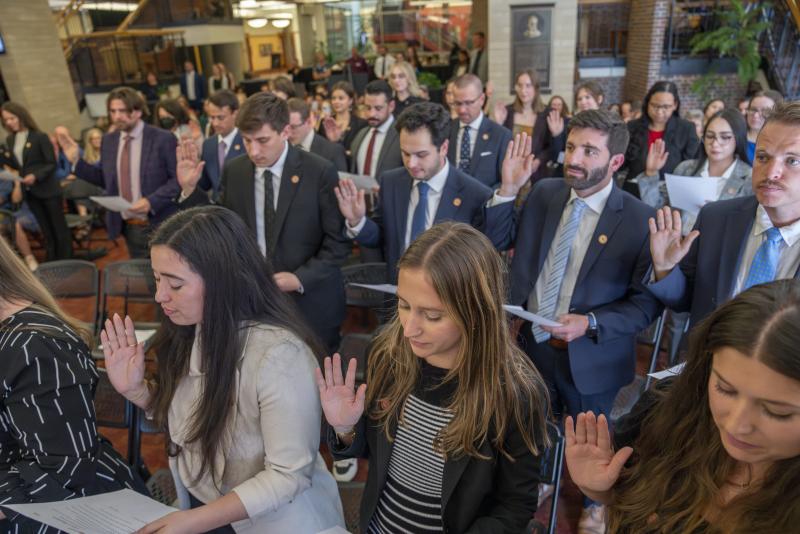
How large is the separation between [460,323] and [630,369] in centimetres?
135

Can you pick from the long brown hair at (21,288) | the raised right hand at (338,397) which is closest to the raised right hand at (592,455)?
the raised right hand at (338,397)

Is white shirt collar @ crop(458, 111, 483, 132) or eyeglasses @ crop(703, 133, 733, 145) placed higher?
white shirt collar @ crop(458, 111, 483, 132)

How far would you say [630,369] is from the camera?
2406 millimetres

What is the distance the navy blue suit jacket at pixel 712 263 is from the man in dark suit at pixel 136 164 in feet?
10.9

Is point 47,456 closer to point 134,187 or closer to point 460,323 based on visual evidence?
point 460,323

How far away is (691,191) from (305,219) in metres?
2.11

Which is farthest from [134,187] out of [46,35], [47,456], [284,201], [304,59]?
[304,59]

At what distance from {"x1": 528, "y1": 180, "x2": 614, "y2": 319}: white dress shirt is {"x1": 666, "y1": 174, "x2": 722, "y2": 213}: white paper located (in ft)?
3.10

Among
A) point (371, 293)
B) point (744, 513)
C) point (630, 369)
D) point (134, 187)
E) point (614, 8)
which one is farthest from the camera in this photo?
point (614, 8)

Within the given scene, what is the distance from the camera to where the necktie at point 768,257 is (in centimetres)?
185

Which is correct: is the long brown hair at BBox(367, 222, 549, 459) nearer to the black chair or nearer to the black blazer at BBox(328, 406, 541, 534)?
the black blazer at BBox(328, 406, 541, 534)

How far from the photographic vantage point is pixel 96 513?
1.49 meters

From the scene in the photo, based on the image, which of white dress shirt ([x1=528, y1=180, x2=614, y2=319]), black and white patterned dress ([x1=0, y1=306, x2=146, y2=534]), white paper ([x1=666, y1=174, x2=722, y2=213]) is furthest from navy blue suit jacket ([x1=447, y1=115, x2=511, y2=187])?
black and white patterned dress ([x1=0, y1=306, x2=146, y2=534])

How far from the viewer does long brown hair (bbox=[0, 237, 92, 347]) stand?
1.77 meters
